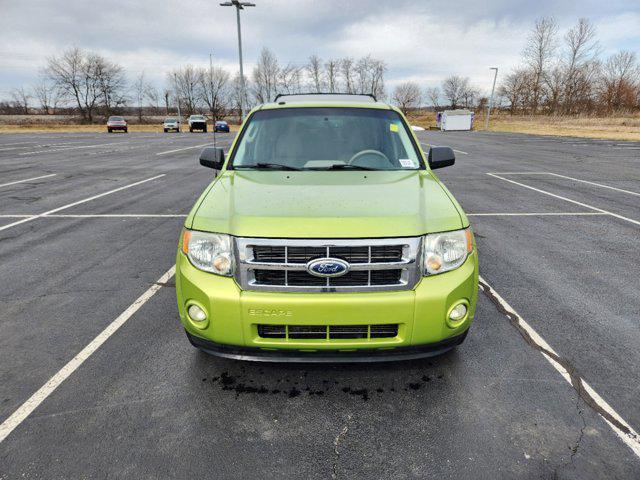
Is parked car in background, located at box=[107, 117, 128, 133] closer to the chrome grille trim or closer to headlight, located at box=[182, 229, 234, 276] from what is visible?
headlight, located at box=[182, 229, 234, 276]

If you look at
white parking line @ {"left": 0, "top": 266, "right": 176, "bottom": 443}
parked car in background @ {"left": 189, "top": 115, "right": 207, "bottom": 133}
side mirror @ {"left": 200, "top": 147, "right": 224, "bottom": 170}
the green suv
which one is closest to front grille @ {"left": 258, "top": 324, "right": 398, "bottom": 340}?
the green suv

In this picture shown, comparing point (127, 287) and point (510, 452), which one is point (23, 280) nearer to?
point (127, 287)

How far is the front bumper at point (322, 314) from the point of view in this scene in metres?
2.33

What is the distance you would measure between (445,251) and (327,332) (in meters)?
0.88

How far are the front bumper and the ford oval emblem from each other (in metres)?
0.13

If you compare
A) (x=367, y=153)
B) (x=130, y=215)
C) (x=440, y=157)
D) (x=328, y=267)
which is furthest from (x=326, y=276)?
(x=130, y=215)

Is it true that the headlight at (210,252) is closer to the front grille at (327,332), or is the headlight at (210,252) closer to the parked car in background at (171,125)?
the front grille at (327,332)

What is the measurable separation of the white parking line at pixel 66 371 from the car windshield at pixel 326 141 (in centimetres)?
166

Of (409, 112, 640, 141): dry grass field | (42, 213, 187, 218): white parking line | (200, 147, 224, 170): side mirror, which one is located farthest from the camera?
(409, 112, 640, 141): dry grass field

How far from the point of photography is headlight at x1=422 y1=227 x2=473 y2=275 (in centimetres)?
247

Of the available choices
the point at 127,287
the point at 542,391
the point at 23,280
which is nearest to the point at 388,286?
the point at 542,391

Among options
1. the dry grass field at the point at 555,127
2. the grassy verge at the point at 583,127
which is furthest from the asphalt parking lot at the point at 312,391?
the grassy verge at the point at 583,127

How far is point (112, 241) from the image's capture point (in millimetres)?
5977

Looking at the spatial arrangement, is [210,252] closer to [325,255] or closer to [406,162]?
[325,255]
